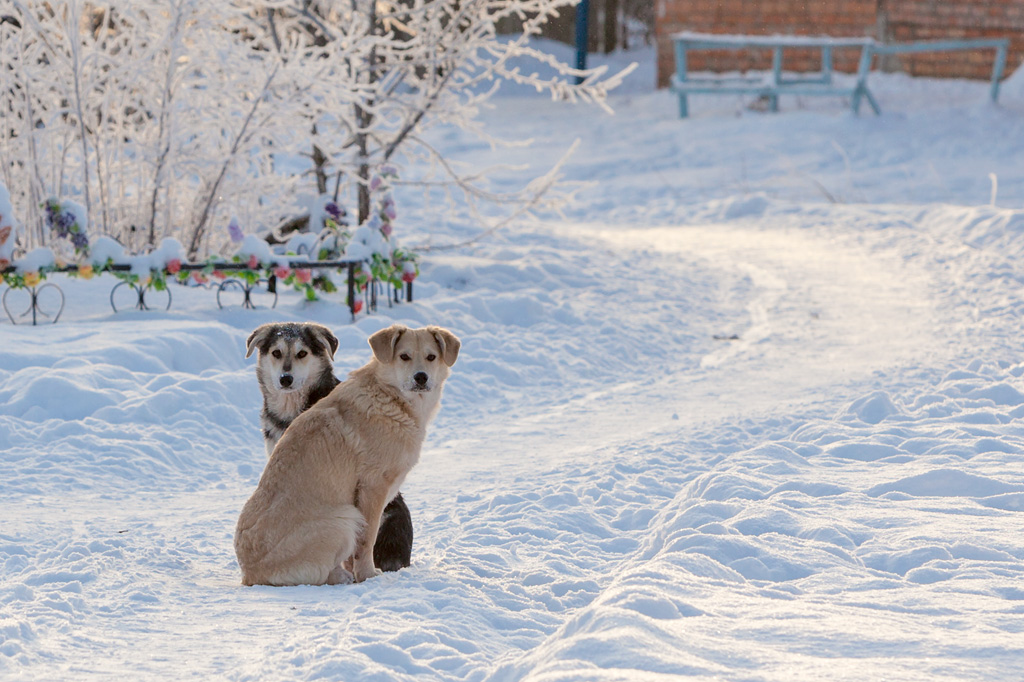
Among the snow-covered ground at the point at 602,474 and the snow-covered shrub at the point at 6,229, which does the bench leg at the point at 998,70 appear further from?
the snow-covered shrub at the point at 6,229

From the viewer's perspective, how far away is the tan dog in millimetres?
4570

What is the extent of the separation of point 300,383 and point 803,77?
864 inches

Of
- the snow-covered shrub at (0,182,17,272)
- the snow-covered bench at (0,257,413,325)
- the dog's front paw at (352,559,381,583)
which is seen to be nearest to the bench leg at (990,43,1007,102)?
the snow-covered bench at (0,257,413,325)

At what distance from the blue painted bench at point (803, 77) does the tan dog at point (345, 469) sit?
19.2 metres

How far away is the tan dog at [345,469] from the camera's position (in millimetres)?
4570

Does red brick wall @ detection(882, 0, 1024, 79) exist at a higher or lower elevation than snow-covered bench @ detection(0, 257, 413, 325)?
higher

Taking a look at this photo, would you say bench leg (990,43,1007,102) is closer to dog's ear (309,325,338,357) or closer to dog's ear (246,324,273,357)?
dog's ear (309,325,338,357)

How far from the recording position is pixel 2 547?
5.01 m

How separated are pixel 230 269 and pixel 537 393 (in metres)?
2.98

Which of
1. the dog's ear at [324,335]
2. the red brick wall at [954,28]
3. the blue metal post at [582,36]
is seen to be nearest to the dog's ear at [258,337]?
the dog's ear at [324,335]

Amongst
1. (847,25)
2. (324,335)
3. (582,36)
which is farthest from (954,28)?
(324,335)

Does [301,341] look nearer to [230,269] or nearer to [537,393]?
[537,393]

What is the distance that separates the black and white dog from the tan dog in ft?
0.73

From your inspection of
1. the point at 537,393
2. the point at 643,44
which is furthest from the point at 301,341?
the point at 643,44
